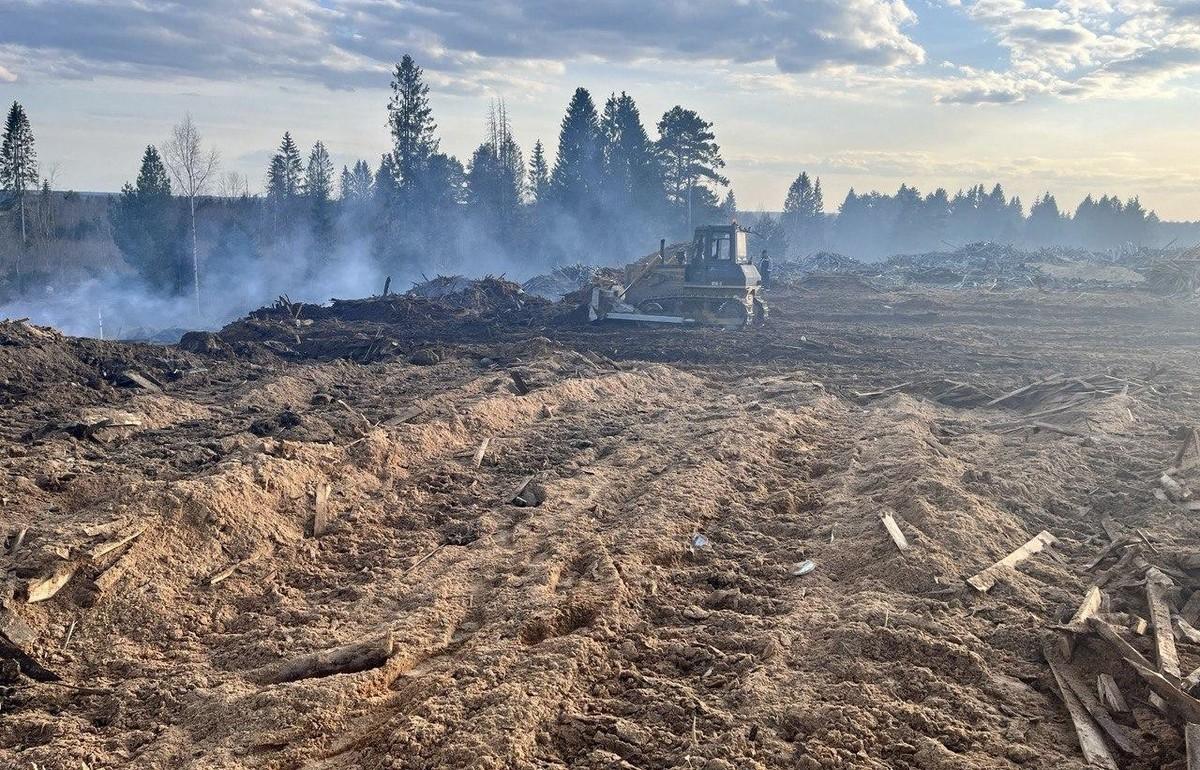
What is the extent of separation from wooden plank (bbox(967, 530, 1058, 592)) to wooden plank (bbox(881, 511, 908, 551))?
2.05ft

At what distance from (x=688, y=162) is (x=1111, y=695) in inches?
2242

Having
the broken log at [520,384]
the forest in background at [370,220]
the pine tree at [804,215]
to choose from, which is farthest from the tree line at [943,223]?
the broken log at [520,384]

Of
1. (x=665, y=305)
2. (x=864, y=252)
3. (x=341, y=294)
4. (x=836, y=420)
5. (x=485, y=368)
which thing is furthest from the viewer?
(x=864, y=252)

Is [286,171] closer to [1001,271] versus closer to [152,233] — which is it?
[152,233]

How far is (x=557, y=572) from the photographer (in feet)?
20.9

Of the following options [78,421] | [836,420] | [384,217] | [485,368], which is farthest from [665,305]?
[384,217]

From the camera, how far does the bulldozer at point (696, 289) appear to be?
23781mm

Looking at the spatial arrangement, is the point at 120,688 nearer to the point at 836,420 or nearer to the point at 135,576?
the point at 135,576

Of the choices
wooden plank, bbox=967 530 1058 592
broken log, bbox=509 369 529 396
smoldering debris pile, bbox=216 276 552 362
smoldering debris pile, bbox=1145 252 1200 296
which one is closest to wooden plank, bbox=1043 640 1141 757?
wooden plank, bbox=967 530 1058 592

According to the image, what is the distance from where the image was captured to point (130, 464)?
865 cm

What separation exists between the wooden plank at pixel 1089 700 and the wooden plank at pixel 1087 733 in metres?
0.02

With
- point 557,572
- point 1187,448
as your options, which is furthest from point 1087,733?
point 1187,448

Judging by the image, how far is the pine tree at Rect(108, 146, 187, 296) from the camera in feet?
142

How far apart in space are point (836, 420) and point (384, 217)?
156ft
